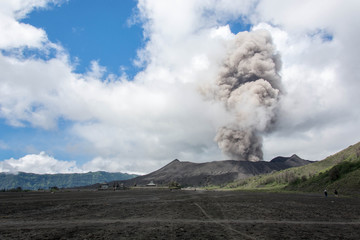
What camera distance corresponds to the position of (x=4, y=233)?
50.7 feet

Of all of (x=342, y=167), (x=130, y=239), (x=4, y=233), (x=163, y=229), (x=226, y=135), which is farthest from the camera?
(x=226, y=135)

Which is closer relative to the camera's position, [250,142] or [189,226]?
[189,226]

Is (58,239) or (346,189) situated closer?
(58,239)

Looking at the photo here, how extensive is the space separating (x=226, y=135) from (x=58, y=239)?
168 meters

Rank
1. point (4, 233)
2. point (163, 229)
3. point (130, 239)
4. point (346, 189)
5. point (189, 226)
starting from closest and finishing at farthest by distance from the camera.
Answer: point (130, 239) < point (4, 233) < point (163, 229) < point (189, 226) < point (346, 189)

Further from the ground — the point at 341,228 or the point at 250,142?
the point at 250,142

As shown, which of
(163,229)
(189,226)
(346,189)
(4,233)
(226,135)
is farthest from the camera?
(226,135)

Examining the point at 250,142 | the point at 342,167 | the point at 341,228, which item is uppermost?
the point at 250,142

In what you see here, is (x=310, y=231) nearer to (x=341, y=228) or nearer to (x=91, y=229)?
(x=341, y=228)

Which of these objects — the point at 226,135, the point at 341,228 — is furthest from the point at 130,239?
the point at 226,135

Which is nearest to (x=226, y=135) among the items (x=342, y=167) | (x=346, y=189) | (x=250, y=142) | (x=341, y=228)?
(x=250, y=142)

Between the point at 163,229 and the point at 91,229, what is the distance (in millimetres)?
4683

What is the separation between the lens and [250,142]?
585 ft

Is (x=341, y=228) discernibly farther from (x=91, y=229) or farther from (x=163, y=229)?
(x=91, y=229)
